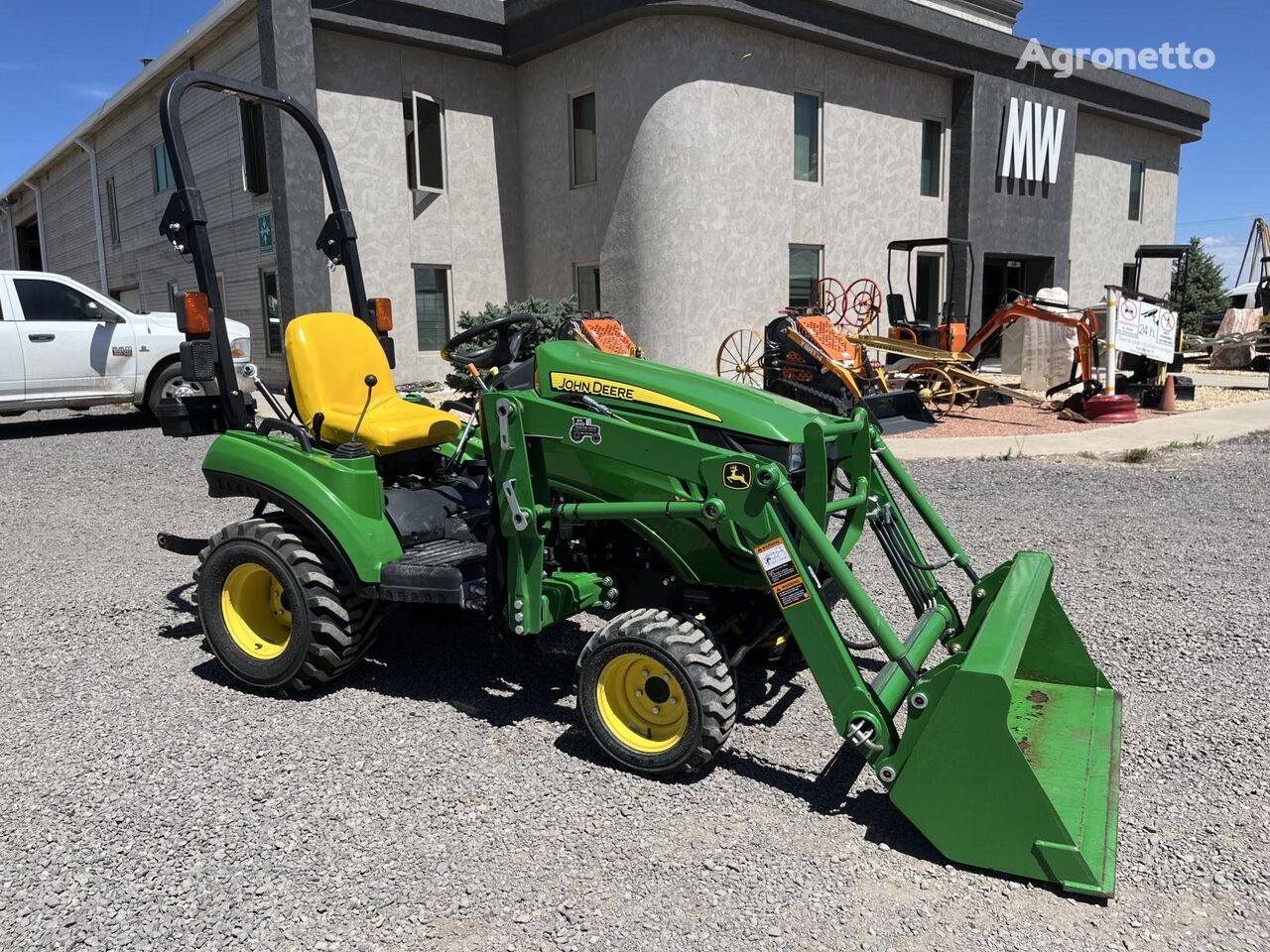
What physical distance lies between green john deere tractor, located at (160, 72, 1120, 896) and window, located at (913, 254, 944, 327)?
51.1ft

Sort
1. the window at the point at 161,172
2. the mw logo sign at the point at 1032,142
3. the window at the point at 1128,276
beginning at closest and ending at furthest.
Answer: the mw logo sign at the point at 1032,142 → the window at the point at 161,172 → the window at the point at 1128,276

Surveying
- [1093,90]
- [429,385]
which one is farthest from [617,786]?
[1093,90]

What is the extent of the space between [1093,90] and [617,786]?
21.5 metres

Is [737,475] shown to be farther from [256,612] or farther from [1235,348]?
[1235,348]

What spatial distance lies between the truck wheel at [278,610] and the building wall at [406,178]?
11.3 meters

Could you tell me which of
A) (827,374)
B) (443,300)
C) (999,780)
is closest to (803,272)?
(827,374)

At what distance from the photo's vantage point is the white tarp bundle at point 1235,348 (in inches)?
841

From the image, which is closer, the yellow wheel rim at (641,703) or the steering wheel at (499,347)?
the yellow wheel rim at (641,703)

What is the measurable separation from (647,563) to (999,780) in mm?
1440

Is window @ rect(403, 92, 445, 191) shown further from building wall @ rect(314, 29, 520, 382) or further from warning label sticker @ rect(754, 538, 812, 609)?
warning label sticker @ rect(754, 538, 812, 609)

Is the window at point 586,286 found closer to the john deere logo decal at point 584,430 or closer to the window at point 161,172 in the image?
the window at point 161,172

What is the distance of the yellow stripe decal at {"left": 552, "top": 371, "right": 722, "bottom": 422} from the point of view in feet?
10.9

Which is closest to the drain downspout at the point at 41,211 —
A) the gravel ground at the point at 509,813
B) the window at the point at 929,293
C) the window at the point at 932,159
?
the window at the point at 932,159

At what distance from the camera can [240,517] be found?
7.08m
